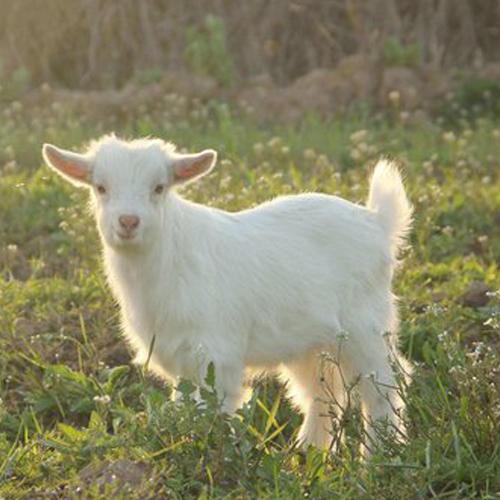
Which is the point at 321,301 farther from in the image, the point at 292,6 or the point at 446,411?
the point at 292,6

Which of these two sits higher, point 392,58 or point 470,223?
point 470,223

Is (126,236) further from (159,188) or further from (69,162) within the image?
(69,162)

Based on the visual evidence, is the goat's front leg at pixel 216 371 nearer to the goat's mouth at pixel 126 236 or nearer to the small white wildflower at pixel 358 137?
the goat's mouth at pixel 126 236

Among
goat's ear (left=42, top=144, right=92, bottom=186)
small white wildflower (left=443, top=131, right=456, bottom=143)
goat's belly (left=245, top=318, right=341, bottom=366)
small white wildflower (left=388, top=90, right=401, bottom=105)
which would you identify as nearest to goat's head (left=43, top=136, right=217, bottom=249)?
goat's ear (left=42, top=144, right=92, bottom=186)

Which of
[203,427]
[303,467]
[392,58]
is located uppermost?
[203,427]

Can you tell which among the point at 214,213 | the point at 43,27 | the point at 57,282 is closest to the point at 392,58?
the point at 43,27

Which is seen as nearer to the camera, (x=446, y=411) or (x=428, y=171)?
(x=446, y=411)

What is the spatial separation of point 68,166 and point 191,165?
52 centimetres

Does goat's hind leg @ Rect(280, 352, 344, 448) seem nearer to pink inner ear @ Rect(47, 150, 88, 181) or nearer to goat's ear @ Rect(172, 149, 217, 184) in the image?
goat's ear @ Rect(172, 149, 217, 184)

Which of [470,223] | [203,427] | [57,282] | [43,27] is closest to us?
[203,427]

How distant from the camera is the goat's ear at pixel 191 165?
6.02 m

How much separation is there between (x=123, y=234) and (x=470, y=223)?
167 inches

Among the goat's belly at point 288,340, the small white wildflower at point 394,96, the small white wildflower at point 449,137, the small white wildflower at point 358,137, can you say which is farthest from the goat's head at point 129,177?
the small white wildflower at point 394,96

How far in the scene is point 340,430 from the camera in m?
5.41
